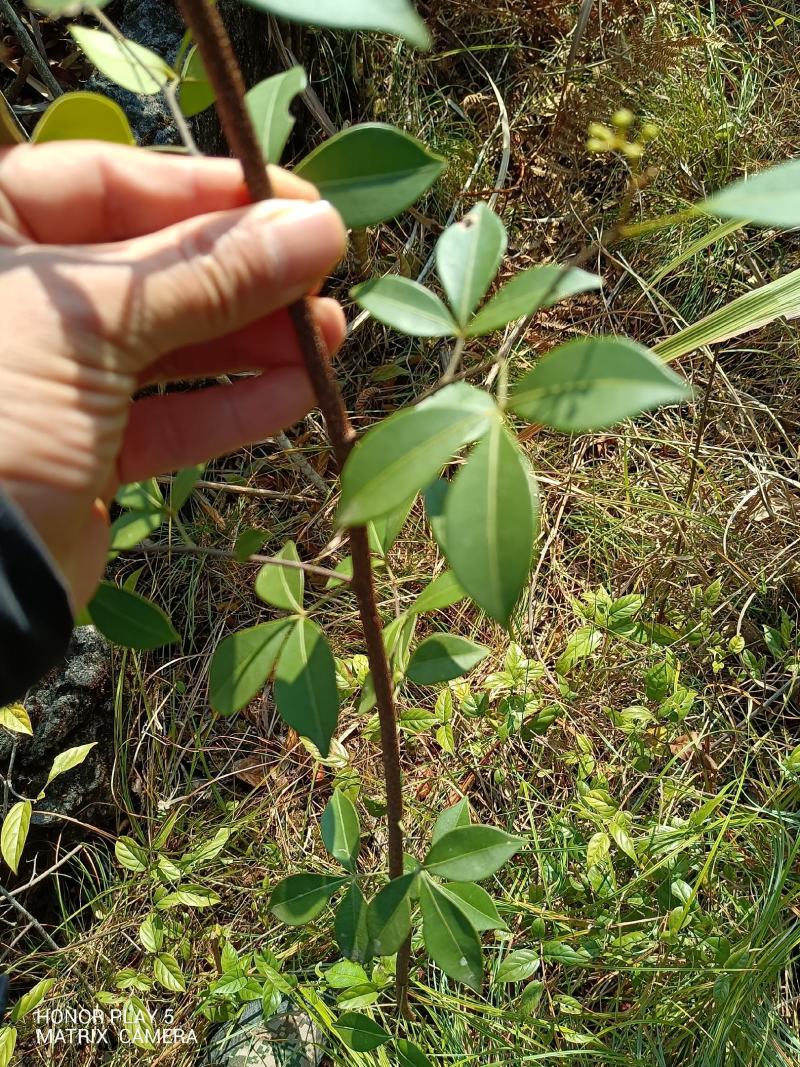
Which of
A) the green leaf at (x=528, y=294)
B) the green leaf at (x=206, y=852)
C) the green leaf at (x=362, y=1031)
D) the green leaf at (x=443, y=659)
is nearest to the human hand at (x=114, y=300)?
the green leaf at (x=528, y=294)

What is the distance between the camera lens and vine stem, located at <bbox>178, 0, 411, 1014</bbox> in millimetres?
438

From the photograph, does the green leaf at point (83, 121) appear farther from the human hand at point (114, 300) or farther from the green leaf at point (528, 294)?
the green leaf at point (528, 294)

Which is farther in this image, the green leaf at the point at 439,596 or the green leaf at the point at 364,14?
the green leaf at the point at 439,596

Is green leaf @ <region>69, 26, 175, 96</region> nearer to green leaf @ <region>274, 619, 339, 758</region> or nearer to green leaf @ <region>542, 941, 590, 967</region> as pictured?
green leaf @ <region>274, 619, 339, 758</region>

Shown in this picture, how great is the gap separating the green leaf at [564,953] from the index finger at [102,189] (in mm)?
1028

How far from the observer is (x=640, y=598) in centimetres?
129

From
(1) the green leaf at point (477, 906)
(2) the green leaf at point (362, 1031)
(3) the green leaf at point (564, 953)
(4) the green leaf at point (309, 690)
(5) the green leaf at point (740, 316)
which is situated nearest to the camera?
(4) the green leaf at point (309, 690)

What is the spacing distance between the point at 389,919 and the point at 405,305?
2.06 ft

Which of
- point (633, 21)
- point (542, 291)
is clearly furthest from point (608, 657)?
point (633, 21)

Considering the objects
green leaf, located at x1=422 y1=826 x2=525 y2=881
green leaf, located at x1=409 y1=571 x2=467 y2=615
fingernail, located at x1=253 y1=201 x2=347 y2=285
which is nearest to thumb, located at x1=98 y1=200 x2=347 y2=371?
fingernail, located at x1=253 y1=201 x2=347 y2=285

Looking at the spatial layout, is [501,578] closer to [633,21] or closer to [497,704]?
[497,704]

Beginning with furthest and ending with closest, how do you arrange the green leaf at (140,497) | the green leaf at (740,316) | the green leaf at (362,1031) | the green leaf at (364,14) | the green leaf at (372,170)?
the green leaf at (740,316), the green leaf at (362,1031), the green leaf at (140,497), the green leaf at (372,170), the green leaf at (364,14)

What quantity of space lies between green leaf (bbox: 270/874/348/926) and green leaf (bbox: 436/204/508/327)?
2.28 feet

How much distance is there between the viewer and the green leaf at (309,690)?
663 mm
